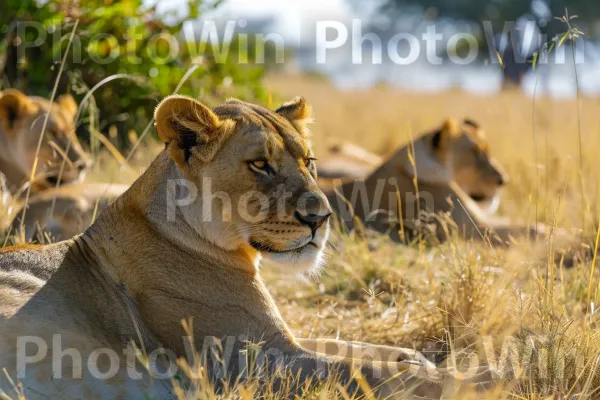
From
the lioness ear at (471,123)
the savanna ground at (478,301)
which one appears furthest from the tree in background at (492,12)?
the savanna ground at (478,301)

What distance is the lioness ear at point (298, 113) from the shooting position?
3.94m

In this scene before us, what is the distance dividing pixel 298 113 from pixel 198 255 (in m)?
0.85

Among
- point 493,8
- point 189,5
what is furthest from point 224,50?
point 493,8

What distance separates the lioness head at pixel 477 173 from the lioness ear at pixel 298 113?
3754mm

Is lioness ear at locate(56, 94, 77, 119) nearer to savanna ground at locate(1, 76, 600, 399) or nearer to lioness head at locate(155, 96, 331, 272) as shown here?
savanna ground at locate(1, 76, 600, 399)

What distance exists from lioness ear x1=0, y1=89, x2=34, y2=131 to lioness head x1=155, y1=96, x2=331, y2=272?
3649 millimetres

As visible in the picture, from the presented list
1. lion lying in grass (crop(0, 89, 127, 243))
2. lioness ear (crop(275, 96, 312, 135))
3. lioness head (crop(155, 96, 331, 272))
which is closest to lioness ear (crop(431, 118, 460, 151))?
lion lying in grass (crop(0, 89, 127, 243))

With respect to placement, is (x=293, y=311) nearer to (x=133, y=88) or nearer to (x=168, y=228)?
(x=168, y=228)

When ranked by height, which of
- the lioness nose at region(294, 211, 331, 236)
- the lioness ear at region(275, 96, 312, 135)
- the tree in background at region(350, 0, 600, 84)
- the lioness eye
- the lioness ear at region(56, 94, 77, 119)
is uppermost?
the lioness ear at region(275, 96, 312, 135)

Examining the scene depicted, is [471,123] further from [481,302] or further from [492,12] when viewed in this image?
[492,12]

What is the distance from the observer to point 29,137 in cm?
683

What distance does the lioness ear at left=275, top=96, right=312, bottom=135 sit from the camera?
3941mm

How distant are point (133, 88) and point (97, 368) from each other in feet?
17.0

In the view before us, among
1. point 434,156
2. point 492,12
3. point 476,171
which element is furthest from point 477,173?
point 492,12
